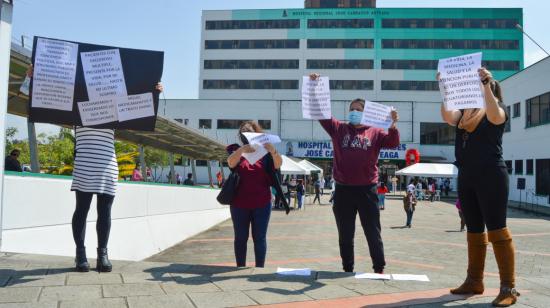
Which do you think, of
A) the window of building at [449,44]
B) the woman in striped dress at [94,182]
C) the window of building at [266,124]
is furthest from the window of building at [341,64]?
the woman in striped dress at [94,182]

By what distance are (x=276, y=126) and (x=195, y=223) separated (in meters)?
39.5

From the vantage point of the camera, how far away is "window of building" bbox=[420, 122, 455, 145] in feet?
174

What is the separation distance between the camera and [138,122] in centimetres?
445

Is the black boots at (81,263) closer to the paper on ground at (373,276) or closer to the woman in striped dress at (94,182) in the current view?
the woman in striped dress at (94,182)

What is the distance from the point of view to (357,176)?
4.62 meters

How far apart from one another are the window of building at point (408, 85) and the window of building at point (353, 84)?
1.78 m

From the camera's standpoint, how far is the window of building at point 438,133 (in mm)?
53094

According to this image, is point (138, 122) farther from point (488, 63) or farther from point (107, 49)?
point (488, 63)

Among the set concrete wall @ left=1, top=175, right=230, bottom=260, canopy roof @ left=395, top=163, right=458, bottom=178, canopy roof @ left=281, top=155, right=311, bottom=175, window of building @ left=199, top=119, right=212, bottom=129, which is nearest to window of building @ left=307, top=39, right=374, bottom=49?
window of building @ left=199, top=119, right=212, bottom=129

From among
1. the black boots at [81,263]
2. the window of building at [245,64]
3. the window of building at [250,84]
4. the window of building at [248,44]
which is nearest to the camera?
the black boots at [81,263]

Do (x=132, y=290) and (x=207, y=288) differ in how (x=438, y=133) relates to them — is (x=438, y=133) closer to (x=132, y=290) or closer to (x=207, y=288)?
(x=207, y=288)

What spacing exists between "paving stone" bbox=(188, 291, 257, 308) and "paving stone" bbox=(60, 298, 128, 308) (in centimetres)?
49

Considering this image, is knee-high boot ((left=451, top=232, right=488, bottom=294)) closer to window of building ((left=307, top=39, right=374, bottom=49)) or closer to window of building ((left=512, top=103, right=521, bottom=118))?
window of building ((left=512, top=103, right=521, bottom=118))

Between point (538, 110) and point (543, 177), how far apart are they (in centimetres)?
419
